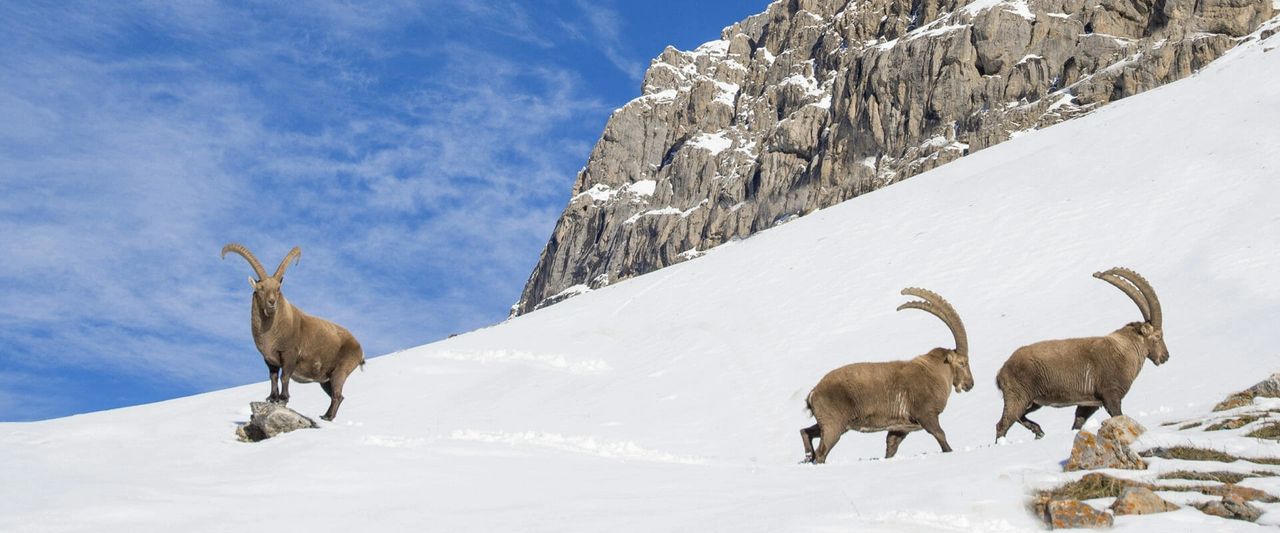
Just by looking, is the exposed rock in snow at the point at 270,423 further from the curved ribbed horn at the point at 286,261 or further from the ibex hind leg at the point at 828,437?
the ibex hind leg at the point at 828,437

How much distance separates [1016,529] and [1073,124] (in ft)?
160

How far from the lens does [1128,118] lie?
152ft

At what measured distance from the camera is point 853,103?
13438cm

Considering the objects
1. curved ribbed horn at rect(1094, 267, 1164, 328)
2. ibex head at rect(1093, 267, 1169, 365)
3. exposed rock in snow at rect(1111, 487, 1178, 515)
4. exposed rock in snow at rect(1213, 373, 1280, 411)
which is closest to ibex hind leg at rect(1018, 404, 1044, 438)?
ibex head at rect(1093, 267, 1169, 365)

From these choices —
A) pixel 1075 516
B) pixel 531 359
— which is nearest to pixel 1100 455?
pixel 1075 516

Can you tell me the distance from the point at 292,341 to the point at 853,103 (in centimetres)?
12541

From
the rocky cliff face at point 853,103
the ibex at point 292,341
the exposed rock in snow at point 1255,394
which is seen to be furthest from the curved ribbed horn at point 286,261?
the rocky cliff face at point 853,103

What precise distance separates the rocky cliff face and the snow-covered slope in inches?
1865

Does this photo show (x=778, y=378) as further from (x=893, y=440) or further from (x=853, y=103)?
(x=853, y=103)

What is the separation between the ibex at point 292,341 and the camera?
50.5 feet

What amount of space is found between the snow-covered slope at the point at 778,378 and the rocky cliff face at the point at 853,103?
47368 millimetres

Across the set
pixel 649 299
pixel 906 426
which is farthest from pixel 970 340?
pixel 649 299

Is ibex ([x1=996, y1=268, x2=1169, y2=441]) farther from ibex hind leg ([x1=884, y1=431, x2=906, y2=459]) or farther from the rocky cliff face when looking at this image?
the rocky cliff face

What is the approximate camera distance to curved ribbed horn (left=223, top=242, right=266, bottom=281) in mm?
15728
